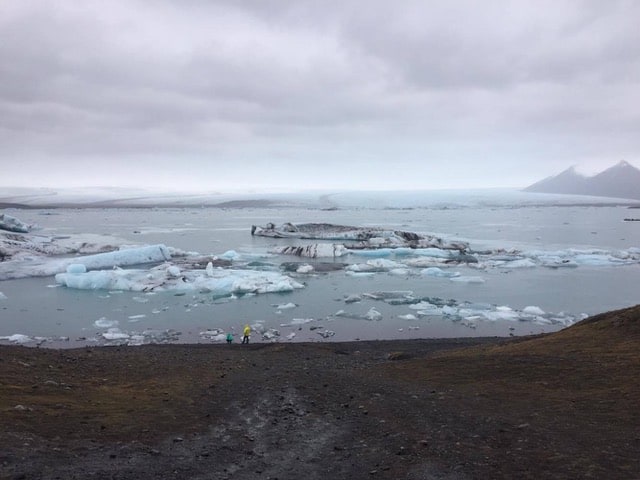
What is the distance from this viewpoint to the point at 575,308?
65.1ft

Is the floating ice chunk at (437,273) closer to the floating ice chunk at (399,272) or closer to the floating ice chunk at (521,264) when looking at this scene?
the floating ice chunk at (399,272)

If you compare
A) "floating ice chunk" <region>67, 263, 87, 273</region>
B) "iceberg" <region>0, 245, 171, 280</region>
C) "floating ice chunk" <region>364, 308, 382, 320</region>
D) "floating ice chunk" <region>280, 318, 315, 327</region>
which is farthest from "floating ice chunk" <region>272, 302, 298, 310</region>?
"floating ice chunk" <region>67, 263, 87, 273</region>

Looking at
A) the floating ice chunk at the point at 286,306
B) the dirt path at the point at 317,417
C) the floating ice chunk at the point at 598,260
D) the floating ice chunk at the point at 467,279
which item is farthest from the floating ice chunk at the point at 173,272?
the floating ice chunk at the point at 598,260

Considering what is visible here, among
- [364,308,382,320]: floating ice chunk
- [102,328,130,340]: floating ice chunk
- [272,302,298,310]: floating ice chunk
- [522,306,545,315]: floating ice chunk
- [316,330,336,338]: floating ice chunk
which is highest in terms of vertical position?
[522,306,545,315]: floating ice chunk

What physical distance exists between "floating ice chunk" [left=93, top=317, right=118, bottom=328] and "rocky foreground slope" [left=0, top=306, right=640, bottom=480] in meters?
5.02

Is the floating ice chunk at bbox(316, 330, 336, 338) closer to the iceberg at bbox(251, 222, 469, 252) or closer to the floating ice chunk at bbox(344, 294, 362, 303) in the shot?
the floating ice chunk at bbox(344, 294, 362, 303)

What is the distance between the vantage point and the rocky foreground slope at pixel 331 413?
5.36 meters

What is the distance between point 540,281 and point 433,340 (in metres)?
13.9

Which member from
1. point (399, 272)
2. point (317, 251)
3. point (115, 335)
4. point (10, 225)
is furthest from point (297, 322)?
point (10, 225)

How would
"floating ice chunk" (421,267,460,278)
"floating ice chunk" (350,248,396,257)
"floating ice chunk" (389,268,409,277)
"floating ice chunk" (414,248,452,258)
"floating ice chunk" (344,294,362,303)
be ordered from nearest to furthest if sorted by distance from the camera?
"floating ice chunk" (344,294,362,303), "floating ice chunk" (421,267,460,278), "floating ice chunk" (389,268,409,277), "floating ice chunk" (414,248,452,258), "floating ice chunk" (350,248,396,257)

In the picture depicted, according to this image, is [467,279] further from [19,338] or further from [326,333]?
[19,338]

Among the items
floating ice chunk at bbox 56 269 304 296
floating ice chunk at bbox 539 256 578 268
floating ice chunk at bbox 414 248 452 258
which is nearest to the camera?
floating ice chunk at bbox 56 269 304 296

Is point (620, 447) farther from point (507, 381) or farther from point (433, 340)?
point (433, 340)

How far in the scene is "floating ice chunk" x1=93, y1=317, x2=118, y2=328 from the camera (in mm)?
17000
